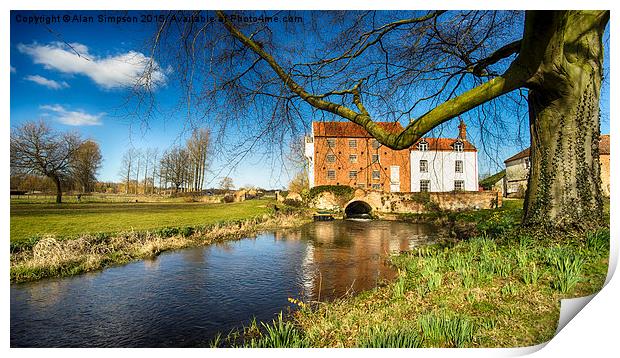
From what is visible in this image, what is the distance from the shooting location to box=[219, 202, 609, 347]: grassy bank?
1.93 metres

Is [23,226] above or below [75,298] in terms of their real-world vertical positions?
above

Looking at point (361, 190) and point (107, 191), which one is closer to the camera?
point (107, 191)

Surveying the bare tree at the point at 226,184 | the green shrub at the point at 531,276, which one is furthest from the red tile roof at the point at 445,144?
the bare tree at the point at 226,184

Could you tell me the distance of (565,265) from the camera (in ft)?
7.12

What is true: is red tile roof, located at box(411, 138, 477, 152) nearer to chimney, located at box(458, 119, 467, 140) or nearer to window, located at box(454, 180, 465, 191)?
chimney, located at box(458, 119, 467, 140)

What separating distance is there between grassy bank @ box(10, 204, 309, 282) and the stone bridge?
422cm

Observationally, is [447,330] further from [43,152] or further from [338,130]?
[43,152]

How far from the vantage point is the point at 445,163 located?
6.13 m

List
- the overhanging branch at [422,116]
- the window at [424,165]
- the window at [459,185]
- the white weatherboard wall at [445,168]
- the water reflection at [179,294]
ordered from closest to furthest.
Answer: the overhanging branch at [422,116] < the water reflection at [179,294] < the white weatherboard wall at [445,168] < the window at [424,165] < the window at [459,185]

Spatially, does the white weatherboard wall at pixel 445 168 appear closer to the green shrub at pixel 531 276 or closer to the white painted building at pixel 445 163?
the white painted building at pixel 445 163

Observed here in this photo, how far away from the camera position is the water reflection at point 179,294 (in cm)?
257

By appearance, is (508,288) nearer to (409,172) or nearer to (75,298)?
(75,298)

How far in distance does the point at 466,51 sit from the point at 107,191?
372 centimetres
